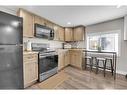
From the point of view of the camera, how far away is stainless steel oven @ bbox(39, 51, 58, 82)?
2.95 meters

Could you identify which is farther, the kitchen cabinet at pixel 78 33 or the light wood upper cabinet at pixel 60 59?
the kitchen cabinet at pixel 78 33

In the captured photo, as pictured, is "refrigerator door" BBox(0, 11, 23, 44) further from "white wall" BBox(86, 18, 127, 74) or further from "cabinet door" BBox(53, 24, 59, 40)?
"white wall" BBox(86, 18, 127, 74)

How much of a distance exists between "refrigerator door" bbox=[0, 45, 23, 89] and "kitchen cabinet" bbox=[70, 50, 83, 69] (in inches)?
120

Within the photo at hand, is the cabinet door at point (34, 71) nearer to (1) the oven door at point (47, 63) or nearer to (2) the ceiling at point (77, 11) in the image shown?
(1) the oven door at point (47, 63)

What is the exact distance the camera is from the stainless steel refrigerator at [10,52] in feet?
5.65

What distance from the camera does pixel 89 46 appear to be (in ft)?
16.7

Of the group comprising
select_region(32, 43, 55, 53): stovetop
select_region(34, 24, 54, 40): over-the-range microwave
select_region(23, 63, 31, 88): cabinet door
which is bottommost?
select_region(23, 63, 31, 88): cabinet door

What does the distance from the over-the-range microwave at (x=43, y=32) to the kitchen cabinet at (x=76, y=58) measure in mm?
1485

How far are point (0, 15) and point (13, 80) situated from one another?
1.23 metres

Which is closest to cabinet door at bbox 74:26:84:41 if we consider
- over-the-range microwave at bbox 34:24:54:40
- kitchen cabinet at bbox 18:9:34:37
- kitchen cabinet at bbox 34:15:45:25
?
over-the-range microwave at bbox 34:24:54:40

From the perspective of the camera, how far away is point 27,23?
9.59 ft

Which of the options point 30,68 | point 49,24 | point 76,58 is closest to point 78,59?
point 76,58

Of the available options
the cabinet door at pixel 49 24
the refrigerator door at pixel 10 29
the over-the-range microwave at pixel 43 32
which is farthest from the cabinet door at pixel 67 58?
the refrigerator door at pixel 10 29
